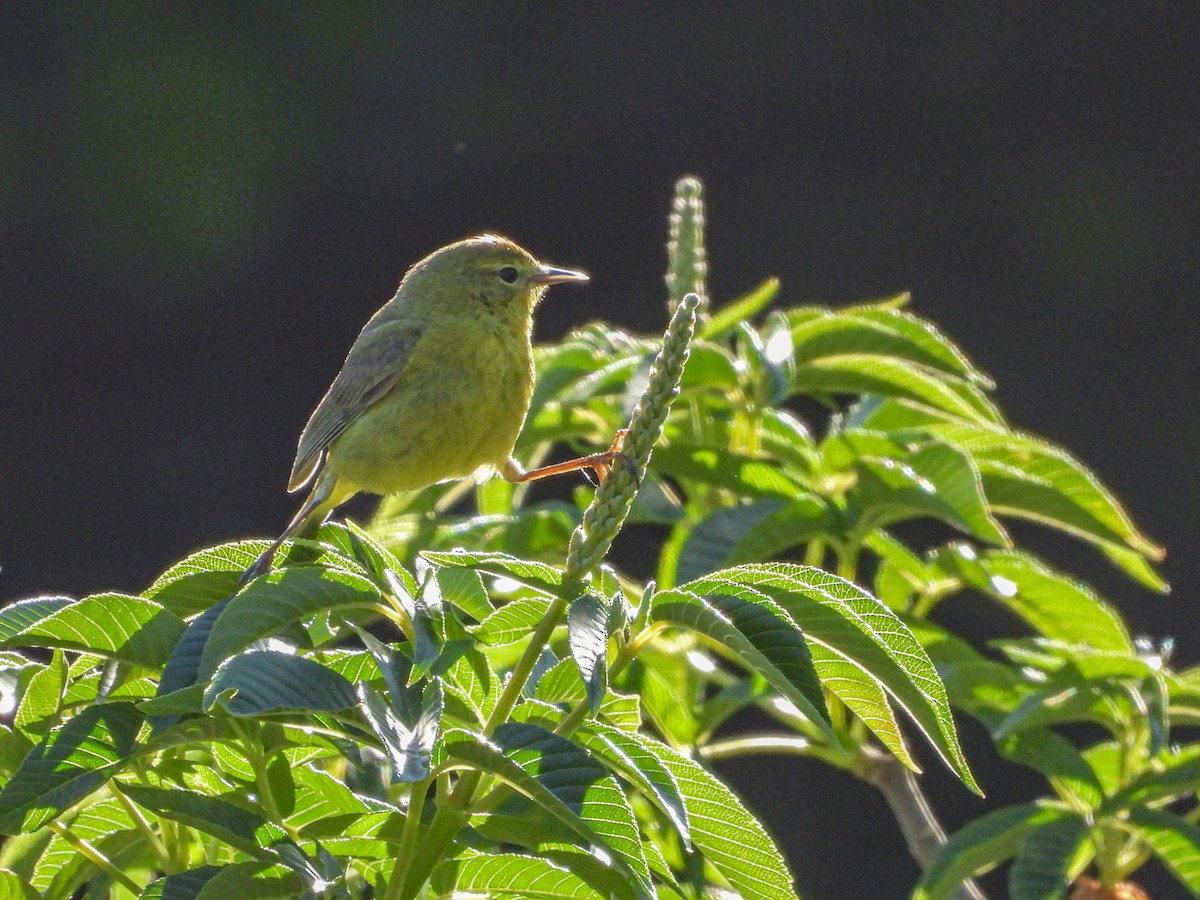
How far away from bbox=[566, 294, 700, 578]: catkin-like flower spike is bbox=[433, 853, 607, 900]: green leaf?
22cm

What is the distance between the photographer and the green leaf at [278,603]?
1158 mm

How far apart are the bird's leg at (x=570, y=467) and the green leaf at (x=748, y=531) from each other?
0.58 ft

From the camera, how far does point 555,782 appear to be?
106 cm

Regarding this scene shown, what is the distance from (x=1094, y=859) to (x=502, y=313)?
1448 mm

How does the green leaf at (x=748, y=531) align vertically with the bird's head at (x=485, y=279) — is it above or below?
below

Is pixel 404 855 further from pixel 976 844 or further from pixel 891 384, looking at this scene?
pixel 891 384

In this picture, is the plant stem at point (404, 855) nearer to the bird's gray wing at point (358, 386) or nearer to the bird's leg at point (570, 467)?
the bird's leg at point (570, 467)

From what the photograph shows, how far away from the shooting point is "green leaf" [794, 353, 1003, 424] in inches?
76.8

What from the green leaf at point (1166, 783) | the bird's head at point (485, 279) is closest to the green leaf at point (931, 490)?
the green leaf at point (1166, 783)

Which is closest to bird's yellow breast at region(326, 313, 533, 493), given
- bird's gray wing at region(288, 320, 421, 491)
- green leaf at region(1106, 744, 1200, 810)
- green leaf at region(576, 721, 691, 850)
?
bird's gray wing at region(288, 320, 421, 491)

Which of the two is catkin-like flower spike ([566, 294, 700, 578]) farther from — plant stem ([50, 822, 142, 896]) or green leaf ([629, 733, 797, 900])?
plant stem ([50, 822, 142, 896])

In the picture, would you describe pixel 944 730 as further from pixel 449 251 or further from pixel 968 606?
pixel 968 606

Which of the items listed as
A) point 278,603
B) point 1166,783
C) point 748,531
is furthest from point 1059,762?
point 278,603

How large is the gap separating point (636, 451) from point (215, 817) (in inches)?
15.8
